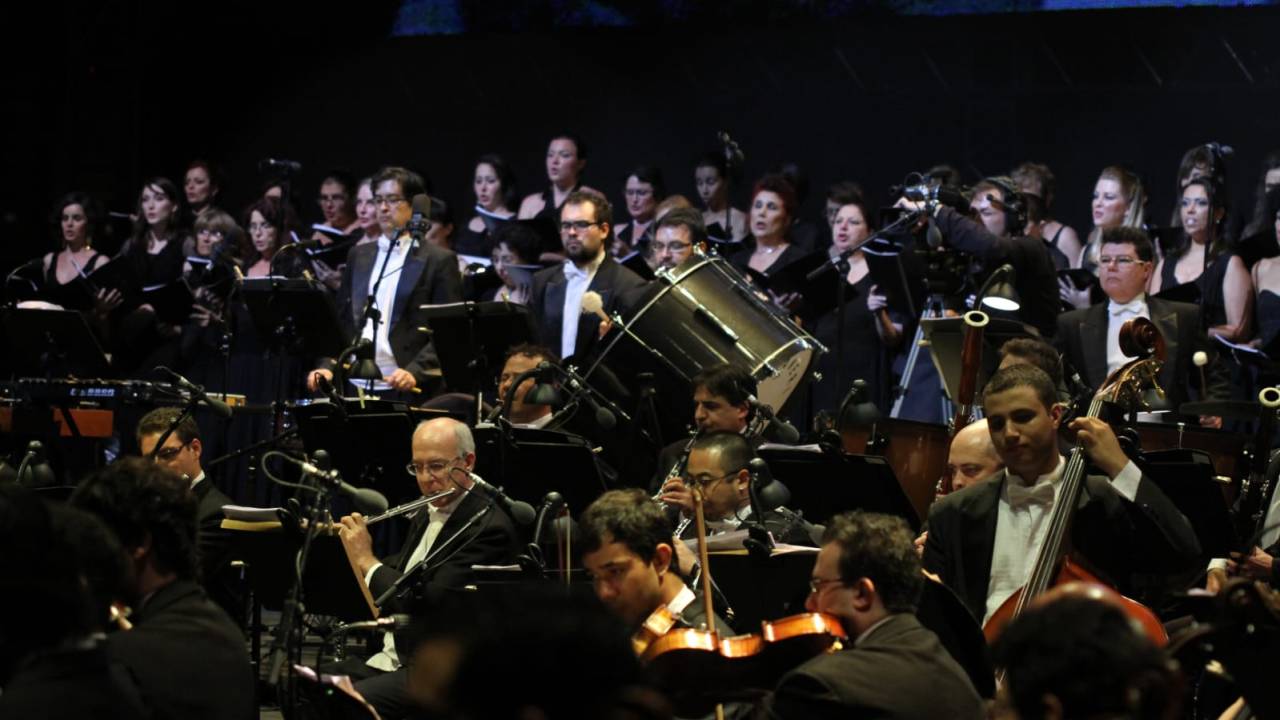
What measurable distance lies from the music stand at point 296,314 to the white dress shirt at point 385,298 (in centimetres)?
53

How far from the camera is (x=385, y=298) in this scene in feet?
29.5

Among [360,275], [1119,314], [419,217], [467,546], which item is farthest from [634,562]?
[360,275]

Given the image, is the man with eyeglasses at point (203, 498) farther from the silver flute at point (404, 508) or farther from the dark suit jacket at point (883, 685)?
the dark suit jacket at point (883, 685)

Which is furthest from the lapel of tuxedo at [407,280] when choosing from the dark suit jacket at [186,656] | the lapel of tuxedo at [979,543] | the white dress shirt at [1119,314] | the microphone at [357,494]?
the dark suit jacket at [186,656]

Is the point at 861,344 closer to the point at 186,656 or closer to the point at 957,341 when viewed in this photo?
the point at 957,341

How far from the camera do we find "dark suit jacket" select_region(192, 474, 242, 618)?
18.7ft

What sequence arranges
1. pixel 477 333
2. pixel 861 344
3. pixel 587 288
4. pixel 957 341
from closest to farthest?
pixel 957 341 < pixel 477 333 < pixel 587 288 < pixel 861 344

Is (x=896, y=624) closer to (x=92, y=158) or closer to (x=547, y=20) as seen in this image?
(x=547, y=20)

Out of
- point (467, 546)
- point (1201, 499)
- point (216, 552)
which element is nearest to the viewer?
point (1201, 499)

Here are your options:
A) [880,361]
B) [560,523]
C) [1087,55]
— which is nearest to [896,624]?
[560,523]

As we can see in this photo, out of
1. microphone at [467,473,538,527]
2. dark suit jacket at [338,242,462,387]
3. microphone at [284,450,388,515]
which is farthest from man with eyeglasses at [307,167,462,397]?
microphone at [467,473,538,527]

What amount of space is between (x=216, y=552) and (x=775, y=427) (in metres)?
2.25

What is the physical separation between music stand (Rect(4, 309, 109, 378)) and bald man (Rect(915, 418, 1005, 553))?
5458 mm

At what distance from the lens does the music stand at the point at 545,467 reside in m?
6.36
